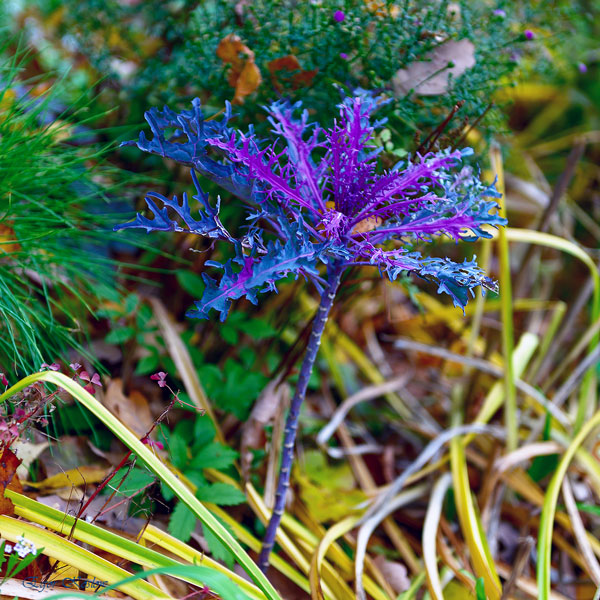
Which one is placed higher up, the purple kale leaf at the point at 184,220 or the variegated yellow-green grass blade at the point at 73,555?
the purple kale leaf at the point at 184,220

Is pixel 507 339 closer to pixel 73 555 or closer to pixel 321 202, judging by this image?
pixel 321 202

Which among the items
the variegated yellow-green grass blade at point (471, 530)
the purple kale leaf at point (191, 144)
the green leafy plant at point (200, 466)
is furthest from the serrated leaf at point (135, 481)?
the variegated yellow-green grass blade at point (471, 530)

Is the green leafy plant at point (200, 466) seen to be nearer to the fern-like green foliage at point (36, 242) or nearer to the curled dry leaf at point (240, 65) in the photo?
the fern-like green foliage at point (36, 242)

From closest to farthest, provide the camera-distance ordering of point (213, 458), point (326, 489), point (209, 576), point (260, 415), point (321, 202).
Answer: point (209, 576)
point (321, 202)
point (213, 458)
point (260, 415)
point (326, 489)

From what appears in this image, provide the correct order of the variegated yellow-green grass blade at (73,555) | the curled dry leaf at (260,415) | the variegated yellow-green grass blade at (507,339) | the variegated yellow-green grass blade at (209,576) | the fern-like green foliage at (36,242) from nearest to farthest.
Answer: the variegated yellow-green grass blade at (209,576) < the variegated yellow-green grass blade at (73,555) < the fern-like green foliage at (36,242) < the curled dry leaf at (260,415) < the variegated yellow-green grass blade at (507,339)

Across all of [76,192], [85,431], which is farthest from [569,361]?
[76,192]

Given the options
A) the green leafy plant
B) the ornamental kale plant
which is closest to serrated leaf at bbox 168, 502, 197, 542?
the green leafy plant

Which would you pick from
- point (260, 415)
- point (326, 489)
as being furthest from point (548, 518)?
point (260, 415)

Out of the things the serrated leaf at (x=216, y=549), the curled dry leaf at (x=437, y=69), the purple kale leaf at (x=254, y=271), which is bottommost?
the serrated leaf at (x=216, y=549)
